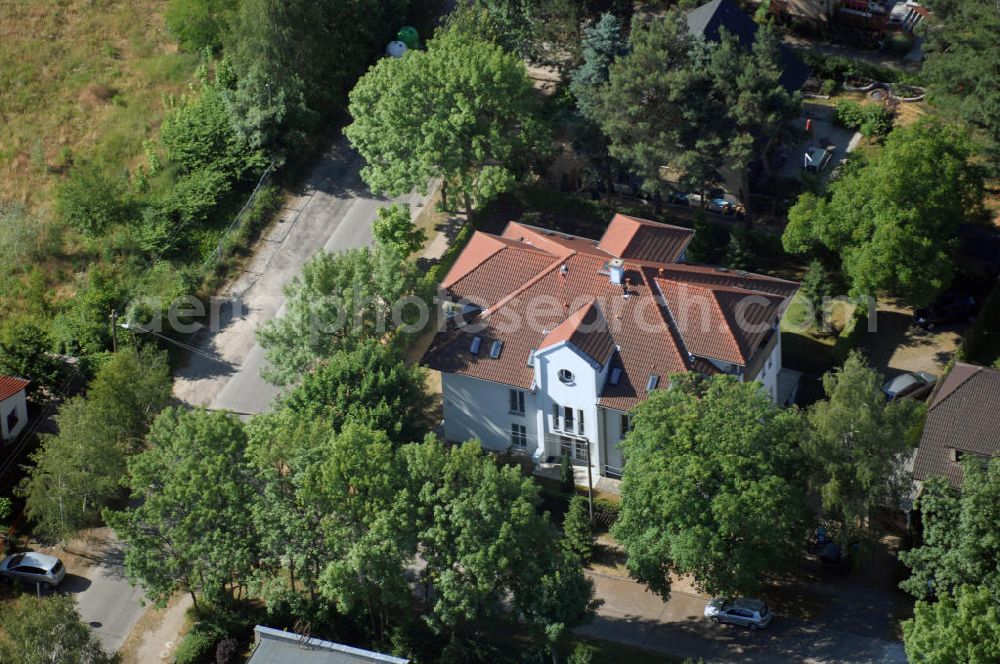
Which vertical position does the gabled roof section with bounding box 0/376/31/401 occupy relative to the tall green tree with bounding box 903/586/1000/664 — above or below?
above

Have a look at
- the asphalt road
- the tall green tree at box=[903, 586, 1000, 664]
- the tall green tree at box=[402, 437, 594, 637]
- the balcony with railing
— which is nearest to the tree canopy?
the asphalt road

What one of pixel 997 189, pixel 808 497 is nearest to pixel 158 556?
pixel 808 497

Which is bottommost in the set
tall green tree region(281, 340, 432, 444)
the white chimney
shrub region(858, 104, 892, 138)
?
tall green tree region(281, 340, 432, 444)

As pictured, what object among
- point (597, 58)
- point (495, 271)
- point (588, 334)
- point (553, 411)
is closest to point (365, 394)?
point (553, 411)

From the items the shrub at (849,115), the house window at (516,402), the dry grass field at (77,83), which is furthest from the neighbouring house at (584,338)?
the dry grass field at (77,83)

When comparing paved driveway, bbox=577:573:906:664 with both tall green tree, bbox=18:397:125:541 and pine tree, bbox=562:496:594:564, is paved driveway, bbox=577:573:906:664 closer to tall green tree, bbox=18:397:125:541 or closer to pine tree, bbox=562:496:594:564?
pine tree, bbox=562:496:594:564
